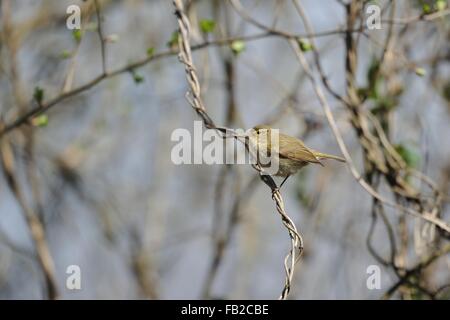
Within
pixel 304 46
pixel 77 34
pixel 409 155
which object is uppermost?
pixel 77 34

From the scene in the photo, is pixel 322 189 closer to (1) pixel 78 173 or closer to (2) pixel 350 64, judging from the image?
(2) pixel 350 64

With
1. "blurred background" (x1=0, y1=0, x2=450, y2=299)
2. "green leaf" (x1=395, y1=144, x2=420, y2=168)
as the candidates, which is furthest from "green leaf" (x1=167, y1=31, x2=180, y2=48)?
"green leaf" (x1=395, y1=144, x2=420, y2=168)

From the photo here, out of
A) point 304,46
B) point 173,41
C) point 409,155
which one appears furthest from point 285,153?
point 409,155

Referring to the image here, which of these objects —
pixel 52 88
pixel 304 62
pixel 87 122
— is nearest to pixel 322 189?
pixel 304 62

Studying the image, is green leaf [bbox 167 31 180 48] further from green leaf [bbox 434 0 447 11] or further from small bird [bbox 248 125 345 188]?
green leaf [bbox 434 0 447 11]

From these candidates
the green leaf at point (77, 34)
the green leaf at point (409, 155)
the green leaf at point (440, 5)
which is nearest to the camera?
the green leaf at point (440, 5)

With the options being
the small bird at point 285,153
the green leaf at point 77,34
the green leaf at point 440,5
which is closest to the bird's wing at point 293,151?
the small bird at point 285,153

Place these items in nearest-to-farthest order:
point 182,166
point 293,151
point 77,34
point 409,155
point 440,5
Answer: point 440,5
point 77,34
point 293,151
point 409,155
point 182,166

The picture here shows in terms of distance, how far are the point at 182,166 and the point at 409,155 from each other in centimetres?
528

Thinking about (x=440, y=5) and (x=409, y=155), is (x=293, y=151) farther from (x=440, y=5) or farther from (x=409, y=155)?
(x=440, y=5)

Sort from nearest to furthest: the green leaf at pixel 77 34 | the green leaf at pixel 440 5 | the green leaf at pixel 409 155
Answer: the green leaf at pixel 440 5 → the green leaf at pixel 77 34 → the green leaf at pixel 409 155

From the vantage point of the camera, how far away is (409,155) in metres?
4.67

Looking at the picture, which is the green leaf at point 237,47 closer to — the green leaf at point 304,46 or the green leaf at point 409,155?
the green leaf at point 304,46

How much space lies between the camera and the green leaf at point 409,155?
184 inches
